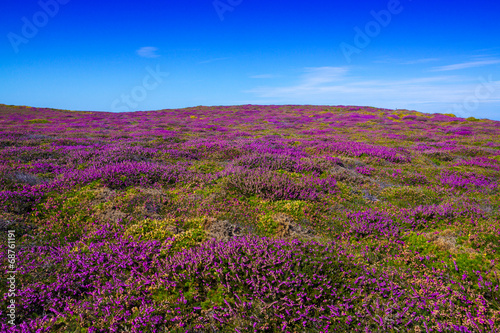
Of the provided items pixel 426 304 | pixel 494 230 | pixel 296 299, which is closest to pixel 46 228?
pixel 296 299

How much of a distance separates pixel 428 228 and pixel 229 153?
972 centimetres

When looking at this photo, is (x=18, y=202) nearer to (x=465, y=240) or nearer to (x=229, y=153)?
(x=229, y=153)

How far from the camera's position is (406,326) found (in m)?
3.40

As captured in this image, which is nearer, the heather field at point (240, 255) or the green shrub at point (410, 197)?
the heather field at point (240, 255)
